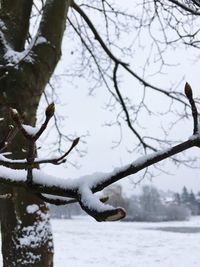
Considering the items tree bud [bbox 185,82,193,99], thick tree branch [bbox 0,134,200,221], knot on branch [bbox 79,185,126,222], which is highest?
tree bud [bbox 185,82,193,99]

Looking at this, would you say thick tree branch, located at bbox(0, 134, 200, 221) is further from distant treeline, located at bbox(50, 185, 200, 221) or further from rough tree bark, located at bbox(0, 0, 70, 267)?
distant treeline, located at bbox(50, 185, 200, 221)

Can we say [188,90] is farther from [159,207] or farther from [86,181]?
[159,207]

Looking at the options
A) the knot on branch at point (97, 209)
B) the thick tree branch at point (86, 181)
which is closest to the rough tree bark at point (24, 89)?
the thick tree branch at point (86, 181)

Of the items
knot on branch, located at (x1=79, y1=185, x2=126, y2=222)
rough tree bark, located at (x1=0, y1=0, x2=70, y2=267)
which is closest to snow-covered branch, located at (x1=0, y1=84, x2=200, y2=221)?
knot on branch, located at (x1=79, y1=185, x2=126, y2=222)

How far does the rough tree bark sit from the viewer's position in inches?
131

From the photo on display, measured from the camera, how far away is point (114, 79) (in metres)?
6.96

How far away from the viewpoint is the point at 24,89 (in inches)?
140

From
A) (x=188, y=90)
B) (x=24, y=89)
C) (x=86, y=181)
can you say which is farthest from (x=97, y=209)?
(x=24, y=89)

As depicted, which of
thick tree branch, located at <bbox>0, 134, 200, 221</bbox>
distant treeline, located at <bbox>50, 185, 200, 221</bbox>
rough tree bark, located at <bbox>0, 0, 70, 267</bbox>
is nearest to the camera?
thick tree branch, located at <bbox>0, 134, 200, 221</bbox>

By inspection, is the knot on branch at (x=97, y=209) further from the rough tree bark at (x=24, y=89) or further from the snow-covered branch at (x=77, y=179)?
the rough tree bark at (x=24, y=89)

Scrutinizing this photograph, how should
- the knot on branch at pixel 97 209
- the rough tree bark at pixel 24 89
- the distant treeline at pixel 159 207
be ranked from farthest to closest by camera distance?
the distant treeline at pixel 159 207, the rough tree bark at pixel 24 89, the knot on branch at pixel 97 209

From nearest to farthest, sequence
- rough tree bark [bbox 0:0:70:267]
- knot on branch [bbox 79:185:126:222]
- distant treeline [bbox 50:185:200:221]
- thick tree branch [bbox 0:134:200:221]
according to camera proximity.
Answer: knot on branch [bbox 79:185:126:222], thick tree branch [bbox 0:134:200:221], rough tree bark [bbox 0:0:70:267], distant treeline [bbox 50:185:200:221]

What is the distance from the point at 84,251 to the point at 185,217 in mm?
66921

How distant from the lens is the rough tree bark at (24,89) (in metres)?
3.32
